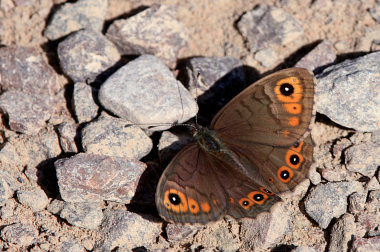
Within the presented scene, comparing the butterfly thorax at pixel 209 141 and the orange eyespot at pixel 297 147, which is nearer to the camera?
the orange eyespot at pixel 297 147

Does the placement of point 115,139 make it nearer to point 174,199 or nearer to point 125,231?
point 125,231

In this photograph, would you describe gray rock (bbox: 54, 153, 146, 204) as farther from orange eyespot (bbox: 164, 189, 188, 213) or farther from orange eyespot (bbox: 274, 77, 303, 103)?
orange eyespot (bbox: 274, 77, 303, 103)

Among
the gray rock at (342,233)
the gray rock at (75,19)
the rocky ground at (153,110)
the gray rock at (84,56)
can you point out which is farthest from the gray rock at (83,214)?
the gray rock at (75,19)

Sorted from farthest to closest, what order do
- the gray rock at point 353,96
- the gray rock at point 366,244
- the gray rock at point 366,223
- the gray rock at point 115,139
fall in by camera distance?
1. the gray rock at point 115,139
2. the gray rock at point 353,96
3. the gray rock at point 366,223
4. the gray rock at point 366,244

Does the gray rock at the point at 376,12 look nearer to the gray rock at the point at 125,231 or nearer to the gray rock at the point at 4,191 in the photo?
the gray rock at the point at 125,231

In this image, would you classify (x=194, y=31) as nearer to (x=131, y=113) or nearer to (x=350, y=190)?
(x=131, y=113)

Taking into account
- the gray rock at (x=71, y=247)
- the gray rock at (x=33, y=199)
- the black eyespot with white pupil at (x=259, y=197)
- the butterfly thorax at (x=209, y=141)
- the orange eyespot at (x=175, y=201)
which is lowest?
the gray rock at (x=71, y=247)

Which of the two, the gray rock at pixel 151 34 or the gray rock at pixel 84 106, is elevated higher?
the gray rock at pixel 151 34
